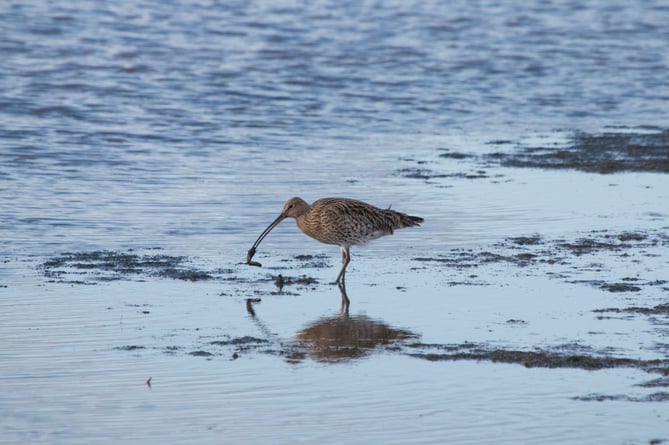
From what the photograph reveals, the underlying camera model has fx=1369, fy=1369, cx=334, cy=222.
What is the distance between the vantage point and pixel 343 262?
368 inches

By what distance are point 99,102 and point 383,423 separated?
498 inches

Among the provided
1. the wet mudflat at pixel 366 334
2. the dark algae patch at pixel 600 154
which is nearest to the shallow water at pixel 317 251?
the wet mudflat at pixel 366 334

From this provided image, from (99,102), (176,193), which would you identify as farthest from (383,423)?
(99,102)

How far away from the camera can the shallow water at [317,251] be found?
6098 millimetres

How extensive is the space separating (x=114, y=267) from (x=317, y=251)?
5.64 feet

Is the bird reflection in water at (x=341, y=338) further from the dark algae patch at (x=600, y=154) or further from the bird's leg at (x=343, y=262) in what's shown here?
the dark algae patch at (x=600, y=154)

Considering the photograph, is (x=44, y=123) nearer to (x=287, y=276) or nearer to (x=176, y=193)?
(x=176, y=193)

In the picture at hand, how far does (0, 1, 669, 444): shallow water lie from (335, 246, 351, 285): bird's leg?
10 cm

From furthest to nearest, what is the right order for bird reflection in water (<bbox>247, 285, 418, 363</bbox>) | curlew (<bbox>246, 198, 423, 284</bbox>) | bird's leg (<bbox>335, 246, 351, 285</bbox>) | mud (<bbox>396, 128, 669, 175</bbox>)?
1. mud (<bbox>396, 128, 669, 175</bbox>)
2. curlew (<bbox>246, 198, 423, 284</bbox>)
3. bird's leg (<bbox>335, 246, 351, 285</bbox>)
4. bird reflection in water (<bbox>247, 285, 418, 363</bbox>)

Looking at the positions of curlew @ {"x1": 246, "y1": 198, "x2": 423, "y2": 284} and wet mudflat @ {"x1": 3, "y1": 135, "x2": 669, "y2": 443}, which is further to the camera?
curlew @ {"x1": 246, "y1": 198, "x2": 423, "y2": 284}

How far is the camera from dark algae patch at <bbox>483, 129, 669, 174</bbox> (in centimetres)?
1333

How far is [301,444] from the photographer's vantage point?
5.62 metres

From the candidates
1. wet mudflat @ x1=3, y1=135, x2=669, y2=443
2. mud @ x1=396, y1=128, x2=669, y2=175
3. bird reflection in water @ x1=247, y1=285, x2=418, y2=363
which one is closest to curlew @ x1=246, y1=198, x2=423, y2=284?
wet mudflat @ x1=3, y1=135, x2=669, y2=443

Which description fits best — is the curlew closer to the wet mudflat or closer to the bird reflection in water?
the wet mudflat
